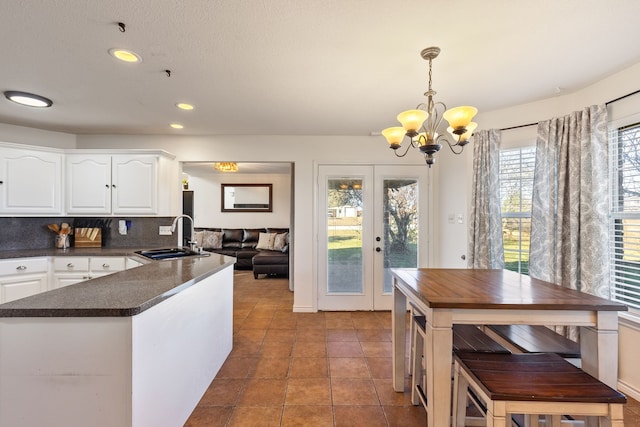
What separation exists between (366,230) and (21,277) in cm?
395

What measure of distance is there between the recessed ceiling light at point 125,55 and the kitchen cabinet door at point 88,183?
2.01 meters

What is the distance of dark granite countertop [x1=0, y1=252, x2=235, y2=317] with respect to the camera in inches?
46.8

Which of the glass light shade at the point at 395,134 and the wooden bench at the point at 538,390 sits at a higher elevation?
the glass light shade at the point at 395,134

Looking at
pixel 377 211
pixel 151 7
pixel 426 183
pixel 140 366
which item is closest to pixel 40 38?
pixel 151 7

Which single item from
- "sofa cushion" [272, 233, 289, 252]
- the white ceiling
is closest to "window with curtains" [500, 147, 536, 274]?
the white ceiling

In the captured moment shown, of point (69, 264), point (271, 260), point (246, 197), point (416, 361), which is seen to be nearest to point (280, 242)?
point (271, 260)

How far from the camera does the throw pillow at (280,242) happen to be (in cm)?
636

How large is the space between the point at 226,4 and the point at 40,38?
130cm

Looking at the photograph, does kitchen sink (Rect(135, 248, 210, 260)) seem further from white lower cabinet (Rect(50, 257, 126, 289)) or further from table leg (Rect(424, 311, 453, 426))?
table leg (Rect(424, 311, 453, 426))

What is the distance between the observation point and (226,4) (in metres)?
1.45

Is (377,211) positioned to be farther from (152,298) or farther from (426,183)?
(152,298)

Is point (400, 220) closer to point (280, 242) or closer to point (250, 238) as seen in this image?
point (280, 242)

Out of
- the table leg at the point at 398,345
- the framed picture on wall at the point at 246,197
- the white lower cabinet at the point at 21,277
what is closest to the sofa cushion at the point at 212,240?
the framed picture on wall at the point at 246,197

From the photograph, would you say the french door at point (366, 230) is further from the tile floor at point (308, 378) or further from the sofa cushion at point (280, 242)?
the sofa cushion at point (280, 242)
